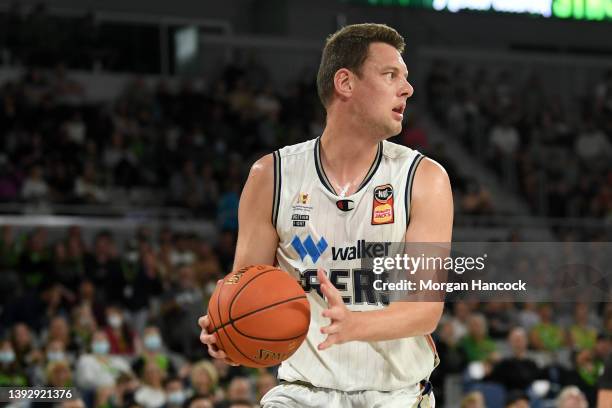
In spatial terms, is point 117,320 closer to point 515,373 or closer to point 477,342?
point 477,342

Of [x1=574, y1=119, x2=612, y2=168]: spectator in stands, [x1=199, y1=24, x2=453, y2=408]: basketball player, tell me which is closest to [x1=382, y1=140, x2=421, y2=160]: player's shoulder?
[x1=199, y1=24, x2=453, y2=408]: basketball player

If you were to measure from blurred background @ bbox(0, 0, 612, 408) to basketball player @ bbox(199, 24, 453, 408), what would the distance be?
11.0ft

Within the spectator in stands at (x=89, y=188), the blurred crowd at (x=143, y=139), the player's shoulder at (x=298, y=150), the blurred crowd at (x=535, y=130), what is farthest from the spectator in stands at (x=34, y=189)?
the player's shoulder at (x=298, y=150)

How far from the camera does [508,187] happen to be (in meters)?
18.3

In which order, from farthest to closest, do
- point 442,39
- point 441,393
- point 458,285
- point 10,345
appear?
point 442,39, point 441,393, point 10,345, point 458,285

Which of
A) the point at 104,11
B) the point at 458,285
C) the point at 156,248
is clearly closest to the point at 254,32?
the point at 104,11

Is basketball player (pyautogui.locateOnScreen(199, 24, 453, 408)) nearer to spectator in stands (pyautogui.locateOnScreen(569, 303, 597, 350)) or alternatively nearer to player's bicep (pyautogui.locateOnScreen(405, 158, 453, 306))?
player's bicep (pyautogui.locateOnScreen(405, 158, 453, 306))

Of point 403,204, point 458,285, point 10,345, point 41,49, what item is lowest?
point 10,345

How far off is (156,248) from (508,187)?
303 inches

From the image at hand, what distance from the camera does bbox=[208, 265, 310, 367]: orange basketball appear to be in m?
3.92

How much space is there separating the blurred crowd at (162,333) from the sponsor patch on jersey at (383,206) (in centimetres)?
538

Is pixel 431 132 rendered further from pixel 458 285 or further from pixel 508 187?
pixel 458 285

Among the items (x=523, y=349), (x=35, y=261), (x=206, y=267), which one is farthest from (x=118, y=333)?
(x=523, y=349)

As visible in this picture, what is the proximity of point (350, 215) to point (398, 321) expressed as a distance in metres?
0.63
